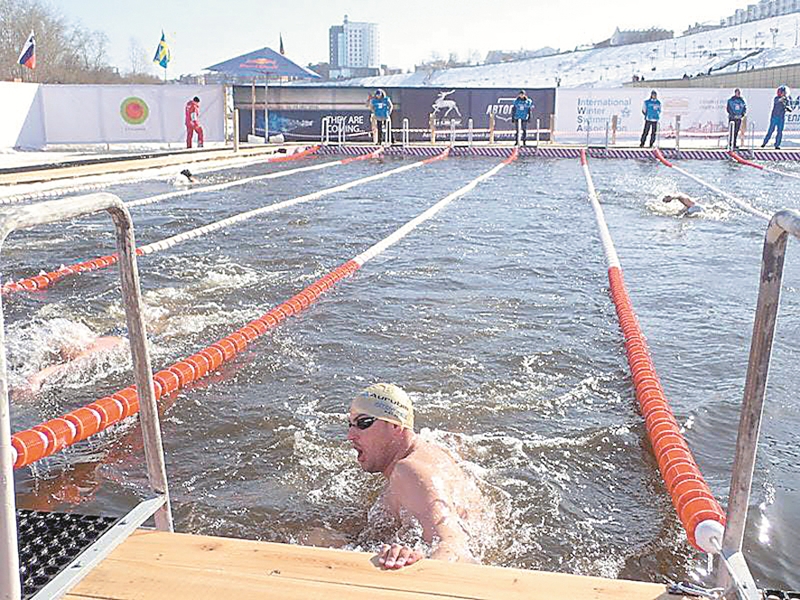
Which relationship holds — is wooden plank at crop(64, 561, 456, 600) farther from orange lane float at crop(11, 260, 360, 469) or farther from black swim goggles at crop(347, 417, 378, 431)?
orange lane float at crop(11, 260, 360, 469)

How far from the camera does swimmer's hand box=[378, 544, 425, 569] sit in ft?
7.29

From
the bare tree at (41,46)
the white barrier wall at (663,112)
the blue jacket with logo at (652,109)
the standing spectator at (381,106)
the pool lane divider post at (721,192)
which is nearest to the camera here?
the pool lane divider post at (721,192)

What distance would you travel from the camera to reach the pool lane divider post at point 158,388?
3.63 metres

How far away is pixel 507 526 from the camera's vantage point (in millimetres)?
3391

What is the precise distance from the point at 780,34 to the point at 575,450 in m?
112

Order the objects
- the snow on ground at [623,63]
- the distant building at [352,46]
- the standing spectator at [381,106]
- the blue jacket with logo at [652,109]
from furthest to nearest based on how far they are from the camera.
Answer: the distant building at [352,46] < the snow on ground at [623,63] < the standing spectator at [381,106] < the blue jacket with logo at [652,109]

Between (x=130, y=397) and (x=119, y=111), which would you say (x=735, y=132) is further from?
(x=130, y=397)

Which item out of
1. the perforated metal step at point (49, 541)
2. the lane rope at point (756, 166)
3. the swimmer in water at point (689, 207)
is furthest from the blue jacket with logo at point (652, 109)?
the perforated metal step at point (49, 541)

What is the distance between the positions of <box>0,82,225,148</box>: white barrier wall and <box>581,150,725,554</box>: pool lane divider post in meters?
20.9

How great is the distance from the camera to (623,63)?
349 feet

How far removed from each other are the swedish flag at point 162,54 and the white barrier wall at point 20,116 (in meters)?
4.23

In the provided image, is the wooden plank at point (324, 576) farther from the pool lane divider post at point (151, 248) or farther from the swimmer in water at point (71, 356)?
the swimmer in water at point (71, 356)

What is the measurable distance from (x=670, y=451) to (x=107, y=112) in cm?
2391

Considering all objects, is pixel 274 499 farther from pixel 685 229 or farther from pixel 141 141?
pixel 141 141
